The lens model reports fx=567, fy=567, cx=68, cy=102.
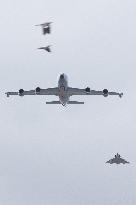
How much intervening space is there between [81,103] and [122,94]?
18882 millimetres

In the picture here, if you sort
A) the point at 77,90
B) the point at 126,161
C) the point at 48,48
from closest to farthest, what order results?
the point at 48,48 < the point at 77,90 < the point at 126,161

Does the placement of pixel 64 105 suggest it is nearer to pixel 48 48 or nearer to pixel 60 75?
pixel 60 75

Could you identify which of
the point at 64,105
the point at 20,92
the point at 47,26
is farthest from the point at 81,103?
the point at 47,26

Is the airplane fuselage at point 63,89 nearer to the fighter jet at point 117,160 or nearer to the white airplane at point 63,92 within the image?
the white airplane at point 63,92

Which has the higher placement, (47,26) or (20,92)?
(47,26)

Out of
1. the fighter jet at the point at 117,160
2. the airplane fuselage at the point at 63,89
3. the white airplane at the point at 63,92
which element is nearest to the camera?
the airplane fuselage at the point at 63,89

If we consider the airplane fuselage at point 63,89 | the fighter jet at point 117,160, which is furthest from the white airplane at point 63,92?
the fighter jet at point 117,160

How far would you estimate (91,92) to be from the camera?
14850 centimetres

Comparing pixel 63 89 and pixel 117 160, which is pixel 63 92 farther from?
pixel 117 160

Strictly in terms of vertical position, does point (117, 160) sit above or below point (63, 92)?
below

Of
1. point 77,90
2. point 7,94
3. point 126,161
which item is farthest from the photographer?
point 126,161

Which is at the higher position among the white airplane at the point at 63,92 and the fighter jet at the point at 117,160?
the white airplane at the point at 63,92

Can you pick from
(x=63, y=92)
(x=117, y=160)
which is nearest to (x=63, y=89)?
(x=63, y=92)

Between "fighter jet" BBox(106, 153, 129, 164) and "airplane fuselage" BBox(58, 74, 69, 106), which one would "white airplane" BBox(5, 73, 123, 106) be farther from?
"fighter jet" BBox(106, 153, 129, 164)
